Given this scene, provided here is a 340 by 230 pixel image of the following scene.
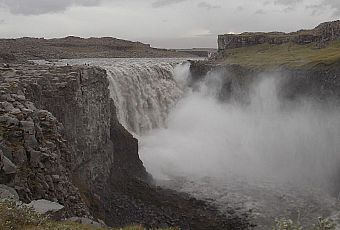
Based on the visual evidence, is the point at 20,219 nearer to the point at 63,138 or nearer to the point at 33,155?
the point at 33,155

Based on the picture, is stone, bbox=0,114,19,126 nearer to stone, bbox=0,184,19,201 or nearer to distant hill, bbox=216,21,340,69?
stone, bbox=0,184,19,201

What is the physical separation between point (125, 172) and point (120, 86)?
593 inches

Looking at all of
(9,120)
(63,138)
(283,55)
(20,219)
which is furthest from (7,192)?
(283,55)

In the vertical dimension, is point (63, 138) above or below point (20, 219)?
above

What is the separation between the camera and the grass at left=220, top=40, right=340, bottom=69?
181ft

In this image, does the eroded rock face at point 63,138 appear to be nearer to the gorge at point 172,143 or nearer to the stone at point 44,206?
the gorge at point 172,143

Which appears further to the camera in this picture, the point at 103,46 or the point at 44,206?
the point at 103,46

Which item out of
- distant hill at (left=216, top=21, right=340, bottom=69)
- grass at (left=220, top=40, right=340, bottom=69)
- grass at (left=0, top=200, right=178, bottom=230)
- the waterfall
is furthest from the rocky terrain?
distant hill at (left=216, top=21, right=340, bottom=69)

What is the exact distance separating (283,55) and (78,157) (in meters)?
51.4

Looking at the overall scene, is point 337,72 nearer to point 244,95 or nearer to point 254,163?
point 254,163

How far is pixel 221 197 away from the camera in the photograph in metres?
38.7

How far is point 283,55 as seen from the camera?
74.9 m

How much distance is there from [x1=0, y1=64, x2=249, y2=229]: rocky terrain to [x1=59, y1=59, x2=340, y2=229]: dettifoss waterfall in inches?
139

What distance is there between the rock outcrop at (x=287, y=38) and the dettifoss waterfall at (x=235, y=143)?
25492 mm
